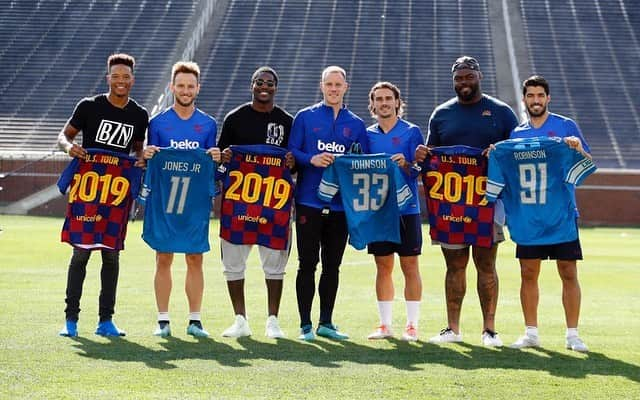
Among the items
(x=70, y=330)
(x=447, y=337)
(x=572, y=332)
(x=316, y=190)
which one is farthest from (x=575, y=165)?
(x=70, y=330)

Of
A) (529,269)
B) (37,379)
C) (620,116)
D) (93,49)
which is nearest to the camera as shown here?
(37,379)

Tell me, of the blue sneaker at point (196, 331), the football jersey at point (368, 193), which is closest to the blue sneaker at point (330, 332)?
the football jersey at point (368, 193)

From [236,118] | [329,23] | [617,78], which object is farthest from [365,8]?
[236,118]

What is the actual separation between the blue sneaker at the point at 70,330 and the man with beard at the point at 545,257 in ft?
10.3

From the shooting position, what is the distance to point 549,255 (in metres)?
8.71

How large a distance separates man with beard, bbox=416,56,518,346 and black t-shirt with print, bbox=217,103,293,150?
1.07 m

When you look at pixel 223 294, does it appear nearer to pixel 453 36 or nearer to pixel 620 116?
pixel 620 116

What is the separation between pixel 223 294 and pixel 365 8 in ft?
119

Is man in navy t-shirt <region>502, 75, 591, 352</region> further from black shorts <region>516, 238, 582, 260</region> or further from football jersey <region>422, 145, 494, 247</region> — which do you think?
football jersey <region>422, 145, 494, 247</region>

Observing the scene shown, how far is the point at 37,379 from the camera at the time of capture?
6.95m

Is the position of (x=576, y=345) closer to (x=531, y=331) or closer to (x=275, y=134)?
(x=531, y=331)

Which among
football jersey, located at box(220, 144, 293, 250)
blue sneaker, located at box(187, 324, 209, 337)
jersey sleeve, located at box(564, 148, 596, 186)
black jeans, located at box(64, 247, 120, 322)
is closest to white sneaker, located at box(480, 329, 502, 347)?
jersey sleeve, located at box(564, 148, 596, 186)

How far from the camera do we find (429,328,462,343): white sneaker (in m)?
8.83

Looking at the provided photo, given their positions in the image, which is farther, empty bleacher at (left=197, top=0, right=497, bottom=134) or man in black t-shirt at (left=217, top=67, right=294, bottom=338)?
empty bleacher at (left=197, top=0, right=497, bottom=134)
